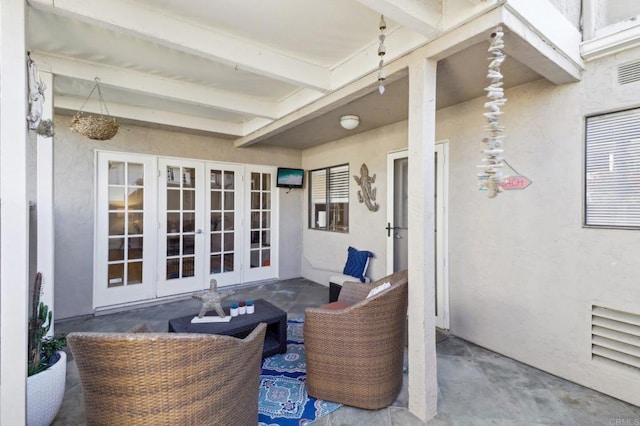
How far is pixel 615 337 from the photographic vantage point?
7.67ft

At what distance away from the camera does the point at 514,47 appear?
201 centimetres

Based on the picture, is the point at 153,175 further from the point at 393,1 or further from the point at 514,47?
the point at 514,47

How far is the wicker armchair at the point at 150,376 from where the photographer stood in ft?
4.17

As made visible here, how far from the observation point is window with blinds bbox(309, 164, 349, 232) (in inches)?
201

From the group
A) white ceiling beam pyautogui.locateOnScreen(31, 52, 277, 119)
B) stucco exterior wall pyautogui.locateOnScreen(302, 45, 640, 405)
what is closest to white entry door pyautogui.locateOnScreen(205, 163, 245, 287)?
white ceiling beam pyautogui.locateOnScreen(31, 52, 277, 119)

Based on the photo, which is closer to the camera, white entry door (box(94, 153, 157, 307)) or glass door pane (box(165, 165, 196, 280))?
white entry door (box(94, 153, 157, 307))

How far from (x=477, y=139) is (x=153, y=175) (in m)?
4.41

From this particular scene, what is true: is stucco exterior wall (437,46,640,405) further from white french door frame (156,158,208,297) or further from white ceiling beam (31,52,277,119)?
white french door frame (156,158,208,297)

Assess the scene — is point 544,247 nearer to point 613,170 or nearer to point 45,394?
point 613,170

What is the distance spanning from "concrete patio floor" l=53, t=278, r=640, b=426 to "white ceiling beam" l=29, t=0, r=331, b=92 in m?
2.69

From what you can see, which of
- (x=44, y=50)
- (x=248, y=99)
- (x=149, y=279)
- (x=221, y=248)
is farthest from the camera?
(x=221, y=248)

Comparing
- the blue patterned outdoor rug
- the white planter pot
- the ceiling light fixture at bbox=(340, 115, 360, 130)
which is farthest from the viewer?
the ceiling light fixture at bbox=(340, 115, 360, 130)

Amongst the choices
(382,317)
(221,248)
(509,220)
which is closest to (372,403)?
(382,317)

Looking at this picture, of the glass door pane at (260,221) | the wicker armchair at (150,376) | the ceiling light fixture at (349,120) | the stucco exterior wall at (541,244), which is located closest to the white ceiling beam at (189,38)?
the ceiling light fixture at (349,120)
